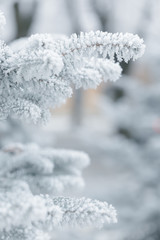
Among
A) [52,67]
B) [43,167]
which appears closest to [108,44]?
[52,67]

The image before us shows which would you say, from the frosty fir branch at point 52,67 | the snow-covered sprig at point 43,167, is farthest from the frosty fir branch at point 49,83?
the snow-covered sprig at point 43,167

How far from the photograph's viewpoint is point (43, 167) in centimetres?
139

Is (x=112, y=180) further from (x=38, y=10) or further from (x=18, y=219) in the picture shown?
(x=18, y=219)

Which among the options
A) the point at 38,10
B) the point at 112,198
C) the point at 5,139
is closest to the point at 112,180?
the point at 112,198

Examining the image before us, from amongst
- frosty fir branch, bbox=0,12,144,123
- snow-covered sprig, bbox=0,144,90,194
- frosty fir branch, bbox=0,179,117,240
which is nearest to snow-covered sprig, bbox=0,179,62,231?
frosty fir branch, bbox=0,179,117,240

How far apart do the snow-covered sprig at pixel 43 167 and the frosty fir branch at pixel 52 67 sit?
43 cm

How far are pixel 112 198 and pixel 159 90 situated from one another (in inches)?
54.6

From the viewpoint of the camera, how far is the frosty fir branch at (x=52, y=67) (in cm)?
86

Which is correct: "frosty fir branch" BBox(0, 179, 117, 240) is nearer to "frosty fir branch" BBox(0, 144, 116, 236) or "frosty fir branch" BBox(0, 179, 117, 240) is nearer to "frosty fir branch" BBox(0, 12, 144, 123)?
"frosty fir branch" BBox(0, 144, 116, 236)

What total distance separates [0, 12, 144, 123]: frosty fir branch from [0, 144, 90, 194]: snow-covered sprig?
431mm

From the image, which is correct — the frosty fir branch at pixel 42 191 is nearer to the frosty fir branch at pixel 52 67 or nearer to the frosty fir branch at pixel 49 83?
the frosty fir branch at pixel 49 83

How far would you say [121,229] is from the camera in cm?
386

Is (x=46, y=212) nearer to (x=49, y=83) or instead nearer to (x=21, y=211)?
(x=21, y=211)

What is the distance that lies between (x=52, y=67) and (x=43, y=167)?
26.4 inches
